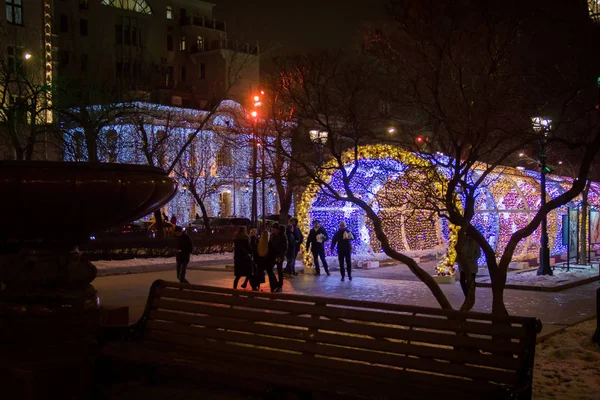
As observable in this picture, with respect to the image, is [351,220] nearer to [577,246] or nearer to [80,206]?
[577,246]

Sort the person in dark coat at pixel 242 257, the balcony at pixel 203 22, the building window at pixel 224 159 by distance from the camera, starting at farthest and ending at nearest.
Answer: the balcony at pixel 203 22, the building window at pixel 224 159, the person in dark coat at pixel 242 257

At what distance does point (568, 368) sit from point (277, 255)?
8982 millimetres

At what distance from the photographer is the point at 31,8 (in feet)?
125

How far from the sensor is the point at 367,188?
19.4 metres

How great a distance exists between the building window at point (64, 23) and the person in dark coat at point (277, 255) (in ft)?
154

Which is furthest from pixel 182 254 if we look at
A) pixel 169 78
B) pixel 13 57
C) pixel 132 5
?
pixel 169 78

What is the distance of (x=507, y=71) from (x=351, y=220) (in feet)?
36.1

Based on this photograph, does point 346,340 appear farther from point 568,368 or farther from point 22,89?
point 22,89

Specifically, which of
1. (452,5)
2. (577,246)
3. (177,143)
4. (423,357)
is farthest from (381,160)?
(177,143)

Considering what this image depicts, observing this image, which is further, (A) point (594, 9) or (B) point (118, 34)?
(B) point (118, 34)

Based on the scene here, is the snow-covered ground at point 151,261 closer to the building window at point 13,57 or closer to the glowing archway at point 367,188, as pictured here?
the glowing archway at point 367,188

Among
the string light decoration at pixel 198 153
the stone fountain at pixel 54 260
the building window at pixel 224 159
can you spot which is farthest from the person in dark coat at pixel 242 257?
the building window at pixel 224 159

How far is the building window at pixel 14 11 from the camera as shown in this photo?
37.3 meters

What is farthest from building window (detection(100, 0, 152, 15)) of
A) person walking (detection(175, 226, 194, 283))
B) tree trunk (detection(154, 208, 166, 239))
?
person walking (detection(175, 226, 194, 283))
